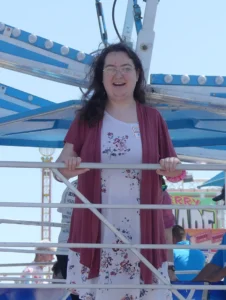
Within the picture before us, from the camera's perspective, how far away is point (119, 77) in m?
3.75

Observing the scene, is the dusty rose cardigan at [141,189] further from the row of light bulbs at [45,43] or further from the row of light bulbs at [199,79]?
the row of light bulbs at [45,43]

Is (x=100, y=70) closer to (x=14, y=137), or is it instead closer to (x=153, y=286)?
(x=153, y=286)

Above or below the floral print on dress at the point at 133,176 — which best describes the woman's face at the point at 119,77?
above

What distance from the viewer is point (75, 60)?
5.76 meters

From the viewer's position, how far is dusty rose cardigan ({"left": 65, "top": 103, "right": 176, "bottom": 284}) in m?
3.58

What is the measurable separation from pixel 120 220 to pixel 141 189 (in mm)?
199

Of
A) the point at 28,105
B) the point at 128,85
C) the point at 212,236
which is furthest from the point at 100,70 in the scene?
the point at 212,236

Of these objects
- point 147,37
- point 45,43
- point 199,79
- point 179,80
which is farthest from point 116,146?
point 45,43

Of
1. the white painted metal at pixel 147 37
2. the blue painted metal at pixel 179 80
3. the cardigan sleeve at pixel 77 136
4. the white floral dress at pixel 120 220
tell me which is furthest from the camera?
the white painted metal at pixel 147 37

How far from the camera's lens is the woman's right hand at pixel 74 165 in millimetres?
3525

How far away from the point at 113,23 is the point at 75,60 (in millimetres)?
664

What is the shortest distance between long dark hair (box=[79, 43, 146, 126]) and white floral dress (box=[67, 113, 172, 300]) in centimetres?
20

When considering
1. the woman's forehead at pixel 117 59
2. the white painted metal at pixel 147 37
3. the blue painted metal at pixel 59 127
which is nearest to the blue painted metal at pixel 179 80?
the white painted metal at pixel 147 37

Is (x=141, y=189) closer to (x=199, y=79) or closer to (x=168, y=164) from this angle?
(x=168, y=164)
